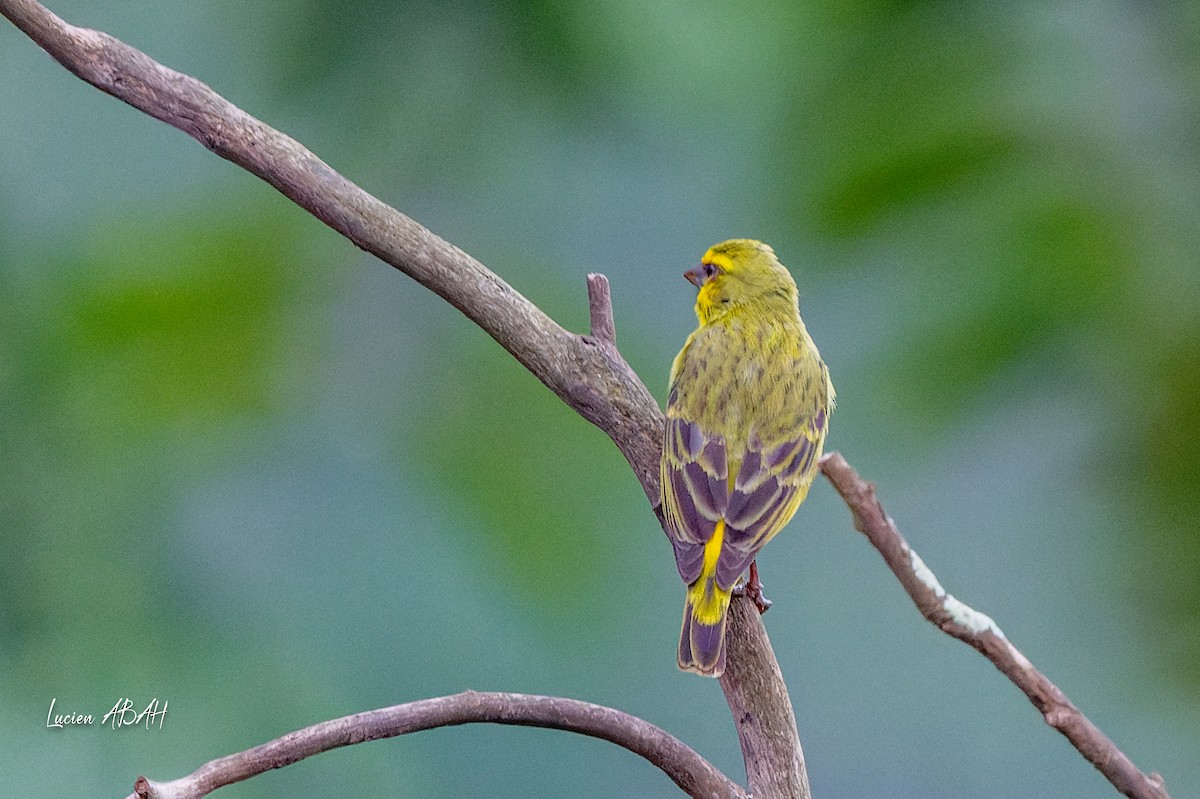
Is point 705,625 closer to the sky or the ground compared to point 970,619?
closer to the sky

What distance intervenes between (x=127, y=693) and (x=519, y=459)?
0.81 m

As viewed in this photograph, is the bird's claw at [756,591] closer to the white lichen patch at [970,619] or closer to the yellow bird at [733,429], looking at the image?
the yellow bird at [733,429]

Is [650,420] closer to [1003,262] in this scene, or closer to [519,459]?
[519,459]

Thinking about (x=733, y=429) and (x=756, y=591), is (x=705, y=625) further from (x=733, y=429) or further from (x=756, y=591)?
(x=733, y=429)

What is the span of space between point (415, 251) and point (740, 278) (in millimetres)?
579

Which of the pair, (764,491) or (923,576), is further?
(764,491)

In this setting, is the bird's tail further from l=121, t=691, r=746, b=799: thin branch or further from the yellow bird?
l=121, t=691, r=746, b=799: thin branch

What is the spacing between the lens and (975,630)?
1021 mm

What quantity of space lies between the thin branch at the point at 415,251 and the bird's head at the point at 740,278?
29cm

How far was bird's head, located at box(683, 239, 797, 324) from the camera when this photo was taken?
6.14 ft

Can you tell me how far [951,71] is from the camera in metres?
2.29

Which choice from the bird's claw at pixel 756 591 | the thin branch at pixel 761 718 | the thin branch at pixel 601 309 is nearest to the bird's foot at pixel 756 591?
the bird's claw at pixel 756 591

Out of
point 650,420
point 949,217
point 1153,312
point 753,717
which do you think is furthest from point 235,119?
point 1153,312

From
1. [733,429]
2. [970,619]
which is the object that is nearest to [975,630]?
[970,619]
